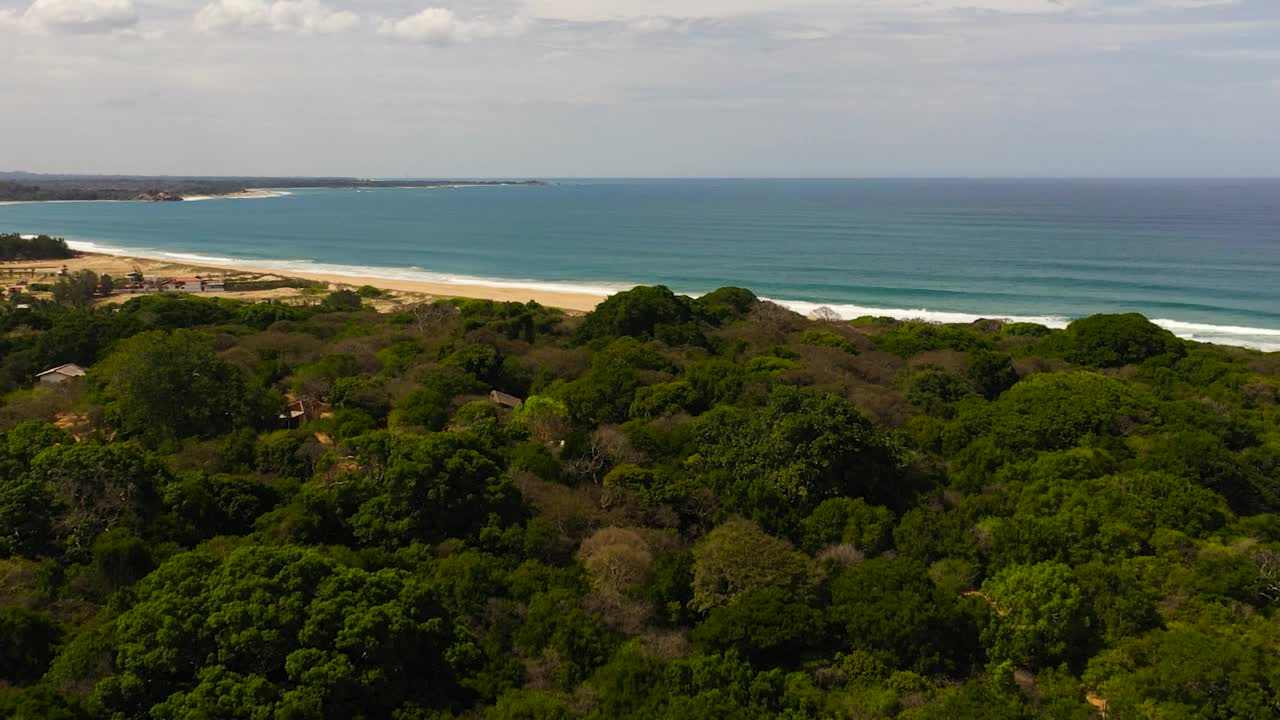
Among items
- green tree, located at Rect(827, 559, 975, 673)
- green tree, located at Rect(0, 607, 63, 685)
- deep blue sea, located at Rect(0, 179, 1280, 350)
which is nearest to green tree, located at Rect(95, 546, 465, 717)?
green tree, located at Rect(0, 607, 63, 685)

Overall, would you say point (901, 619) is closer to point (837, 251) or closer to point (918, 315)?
point (918, 315)

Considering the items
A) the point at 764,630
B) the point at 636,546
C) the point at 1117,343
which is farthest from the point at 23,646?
the point at 1117,343

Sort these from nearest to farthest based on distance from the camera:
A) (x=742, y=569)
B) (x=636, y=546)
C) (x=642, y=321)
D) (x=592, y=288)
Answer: (x=742, y=569) → (x=636, y=546) → (x=642, y=321) → (x=592, y=288)

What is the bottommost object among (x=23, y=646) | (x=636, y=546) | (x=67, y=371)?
(x=23, y=646)

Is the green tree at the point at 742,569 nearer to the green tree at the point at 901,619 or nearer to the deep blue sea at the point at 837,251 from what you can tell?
the green tree at the point at 901,619

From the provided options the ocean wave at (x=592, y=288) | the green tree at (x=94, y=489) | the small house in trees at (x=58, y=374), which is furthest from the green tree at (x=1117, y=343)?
the small house in trees at (x=58, y=374)

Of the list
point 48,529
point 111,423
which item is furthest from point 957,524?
point 111,423

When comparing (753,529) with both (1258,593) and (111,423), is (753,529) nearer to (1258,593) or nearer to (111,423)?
(1258,593)

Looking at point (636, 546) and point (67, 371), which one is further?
point (67, 371)
